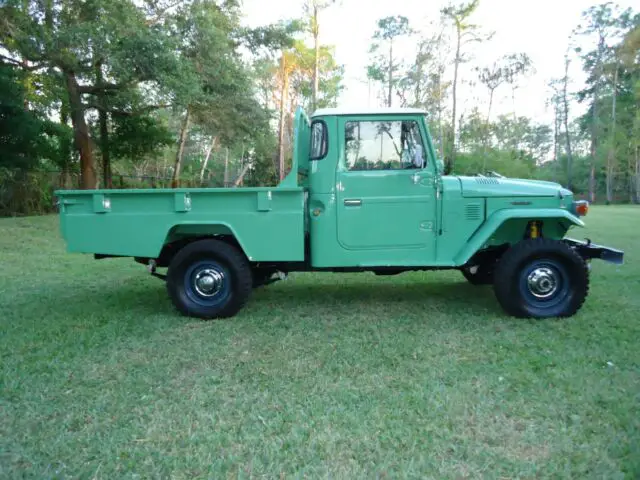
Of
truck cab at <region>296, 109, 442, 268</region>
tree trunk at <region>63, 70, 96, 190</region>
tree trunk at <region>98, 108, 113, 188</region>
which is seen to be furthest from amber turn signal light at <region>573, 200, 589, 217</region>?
tree trunk at <region>98, 108, 113, 188</region>

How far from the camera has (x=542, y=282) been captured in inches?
169

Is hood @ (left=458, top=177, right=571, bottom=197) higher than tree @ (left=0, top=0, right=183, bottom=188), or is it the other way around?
tree @ (left=0, top=0, right=183, bottom=188)

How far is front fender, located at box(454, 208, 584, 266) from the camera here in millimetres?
4191

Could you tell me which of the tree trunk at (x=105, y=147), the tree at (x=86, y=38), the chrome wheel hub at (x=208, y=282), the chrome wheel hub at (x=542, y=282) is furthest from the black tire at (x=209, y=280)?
the tree trunk at (x=105, y=147)

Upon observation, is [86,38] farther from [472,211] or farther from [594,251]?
[594,251]

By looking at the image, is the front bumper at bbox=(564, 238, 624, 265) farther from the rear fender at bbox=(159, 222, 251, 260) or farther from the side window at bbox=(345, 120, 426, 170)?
the rear fender at bbox=(159, 222, 251, 260)

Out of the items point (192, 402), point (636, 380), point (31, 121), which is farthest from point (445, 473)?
point (31, 121)

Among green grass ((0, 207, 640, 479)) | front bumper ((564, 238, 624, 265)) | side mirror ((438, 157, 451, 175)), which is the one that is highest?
side mirror ((438, 157, 451, 175))

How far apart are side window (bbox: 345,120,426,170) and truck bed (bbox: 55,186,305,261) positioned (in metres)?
0.69

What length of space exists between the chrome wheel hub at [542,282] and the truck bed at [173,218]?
230 centimetres

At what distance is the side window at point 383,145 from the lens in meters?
4.29

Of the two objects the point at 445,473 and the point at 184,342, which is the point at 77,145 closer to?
the point at 184,342

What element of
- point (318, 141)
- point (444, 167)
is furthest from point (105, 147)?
point (444, 167)

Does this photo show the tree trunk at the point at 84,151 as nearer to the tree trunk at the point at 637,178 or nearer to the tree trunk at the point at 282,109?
the tree trunk at the point at 282,109
